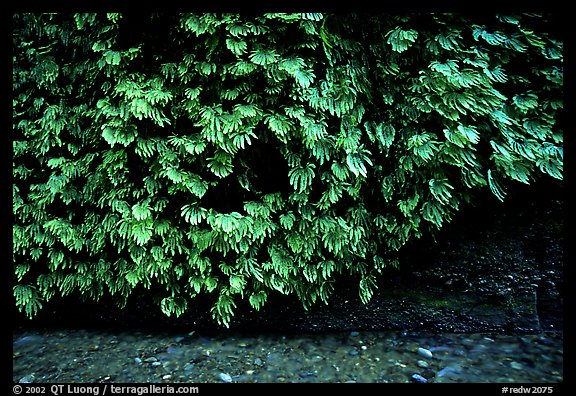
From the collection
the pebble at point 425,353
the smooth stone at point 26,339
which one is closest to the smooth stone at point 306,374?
the pebble at point 425,353

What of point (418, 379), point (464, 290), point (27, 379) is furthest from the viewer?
point (464, 290)

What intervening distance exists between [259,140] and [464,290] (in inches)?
82.7

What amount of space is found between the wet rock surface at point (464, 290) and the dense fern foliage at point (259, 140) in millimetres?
168

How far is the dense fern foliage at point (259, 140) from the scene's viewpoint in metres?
2.94

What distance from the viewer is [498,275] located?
3.31m

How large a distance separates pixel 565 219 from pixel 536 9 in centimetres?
161

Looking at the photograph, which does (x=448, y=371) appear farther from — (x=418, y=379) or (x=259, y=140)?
(x=259, y=140)

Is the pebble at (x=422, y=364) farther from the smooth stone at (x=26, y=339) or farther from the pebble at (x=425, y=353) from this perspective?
the smooth stone at (x=26, y=339)

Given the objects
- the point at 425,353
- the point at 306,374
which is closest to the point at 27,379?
the point at 306,374

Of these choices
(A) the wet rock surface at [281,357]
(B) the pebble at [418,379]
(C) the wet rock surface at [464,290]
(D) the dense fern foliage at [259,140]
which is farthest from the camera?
(C) the wet rock surface at [464,290]

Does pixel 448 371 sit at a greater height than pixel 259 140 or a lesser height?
lesser

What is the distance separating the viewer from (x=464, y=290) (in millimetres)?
3348

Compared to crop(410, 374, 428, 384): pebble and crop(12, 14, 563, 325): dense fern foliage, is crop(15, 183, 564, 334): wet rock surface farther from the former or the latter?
crop(410, 374, 428, 384): pebble

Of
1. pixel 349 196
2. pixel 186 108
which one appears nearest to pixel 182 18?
pixel 186 108
